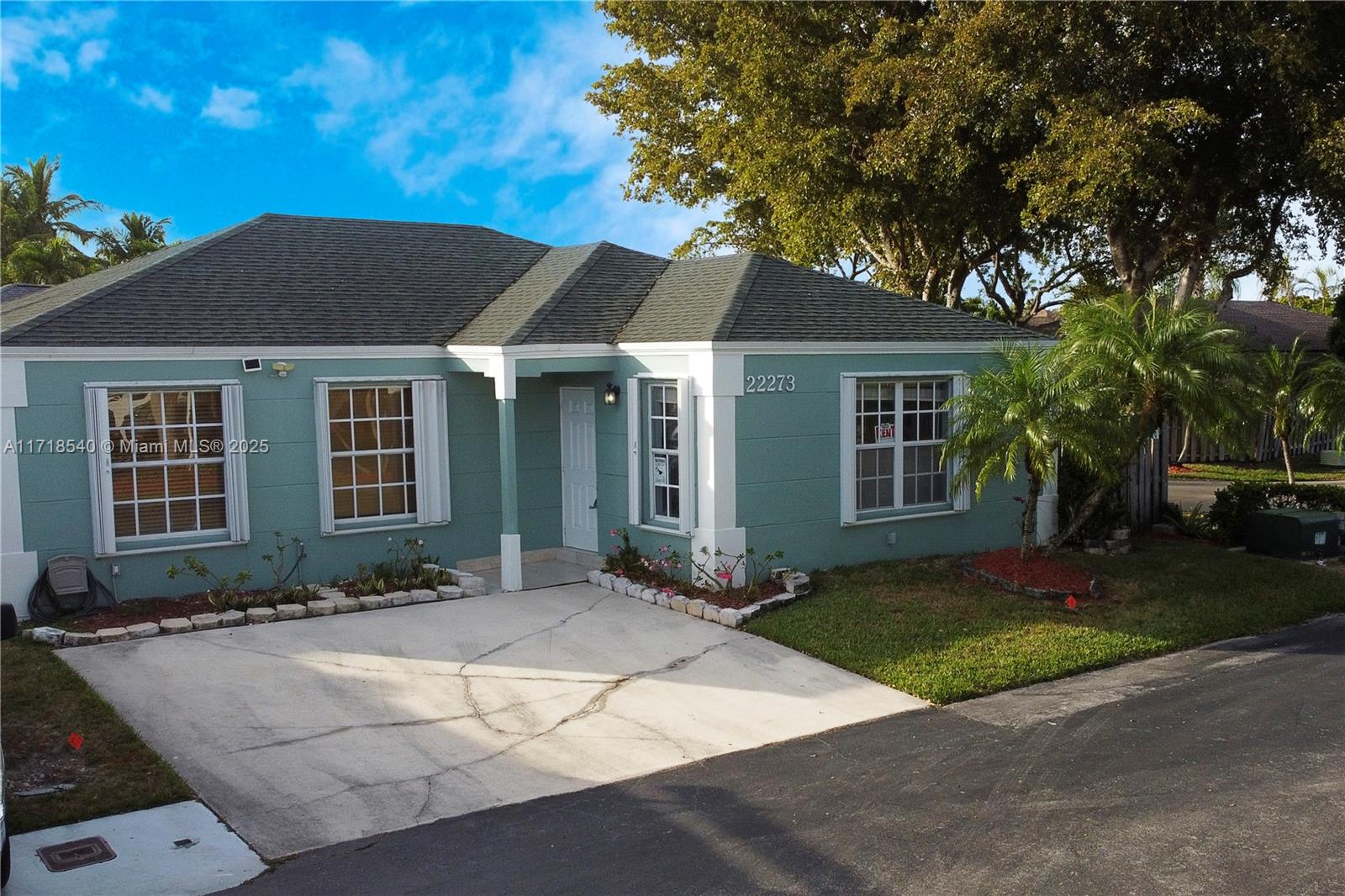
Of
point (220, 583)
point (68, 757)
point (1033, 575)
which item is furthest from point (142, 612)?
point (1033, 575)

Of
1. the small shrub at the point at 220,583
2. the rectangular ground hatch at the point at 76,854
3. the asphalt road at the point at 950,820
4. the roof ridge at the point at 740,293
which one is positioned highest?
the roof ridge at the point at 740,293

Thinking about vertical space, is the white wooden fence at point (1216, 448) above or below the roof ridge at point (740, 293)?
below

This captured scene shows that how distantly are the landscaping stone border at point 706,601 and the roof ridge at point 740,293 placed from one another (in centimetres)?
272

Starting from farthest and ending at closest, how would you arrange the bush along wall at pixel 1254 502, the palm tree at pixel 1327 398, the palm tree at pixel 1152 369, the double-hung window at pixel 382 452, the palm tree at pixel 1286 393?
the palm tree at pixel 1286 393
the palm tree at pixel 1327 398
the bush along wall at pixel 1254 502
the double-hung window at pixel 382 452
the palm tree at pixel 1152 369

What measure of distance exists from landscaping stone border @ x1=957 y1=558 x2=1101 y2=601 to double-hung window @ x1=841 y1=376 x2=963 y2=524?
1374 mm

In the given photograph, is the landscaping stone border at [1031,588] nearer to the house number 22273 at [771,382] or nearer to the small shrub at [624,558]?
the house number 22273 at [771,382]

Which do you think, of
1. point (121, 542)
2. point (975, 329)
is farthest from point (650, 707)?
point (975, 329)

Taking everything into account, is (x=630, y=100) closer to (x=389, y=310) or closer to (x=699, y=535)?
(x=389, y=310)

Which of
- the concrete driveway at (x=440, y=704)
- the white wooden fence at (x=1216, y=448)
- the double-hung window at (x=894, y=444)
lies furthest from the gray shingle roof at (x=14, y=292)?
the white wooden fence at (x=1216, y=448)

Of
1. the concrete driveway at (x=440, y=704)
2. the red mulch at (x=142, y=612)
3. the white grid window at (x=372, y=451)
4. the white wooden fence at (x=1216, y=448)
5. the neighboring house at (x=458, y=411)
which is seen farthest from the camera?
the white wooden fence at (x=1216, y=448)

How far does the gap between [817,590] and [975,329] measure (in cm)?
440

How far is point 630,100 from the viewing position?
2577 cm

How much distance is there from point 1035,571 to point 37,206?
35.6 meters

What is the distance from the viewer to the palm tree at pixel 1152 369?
38.0 feet
